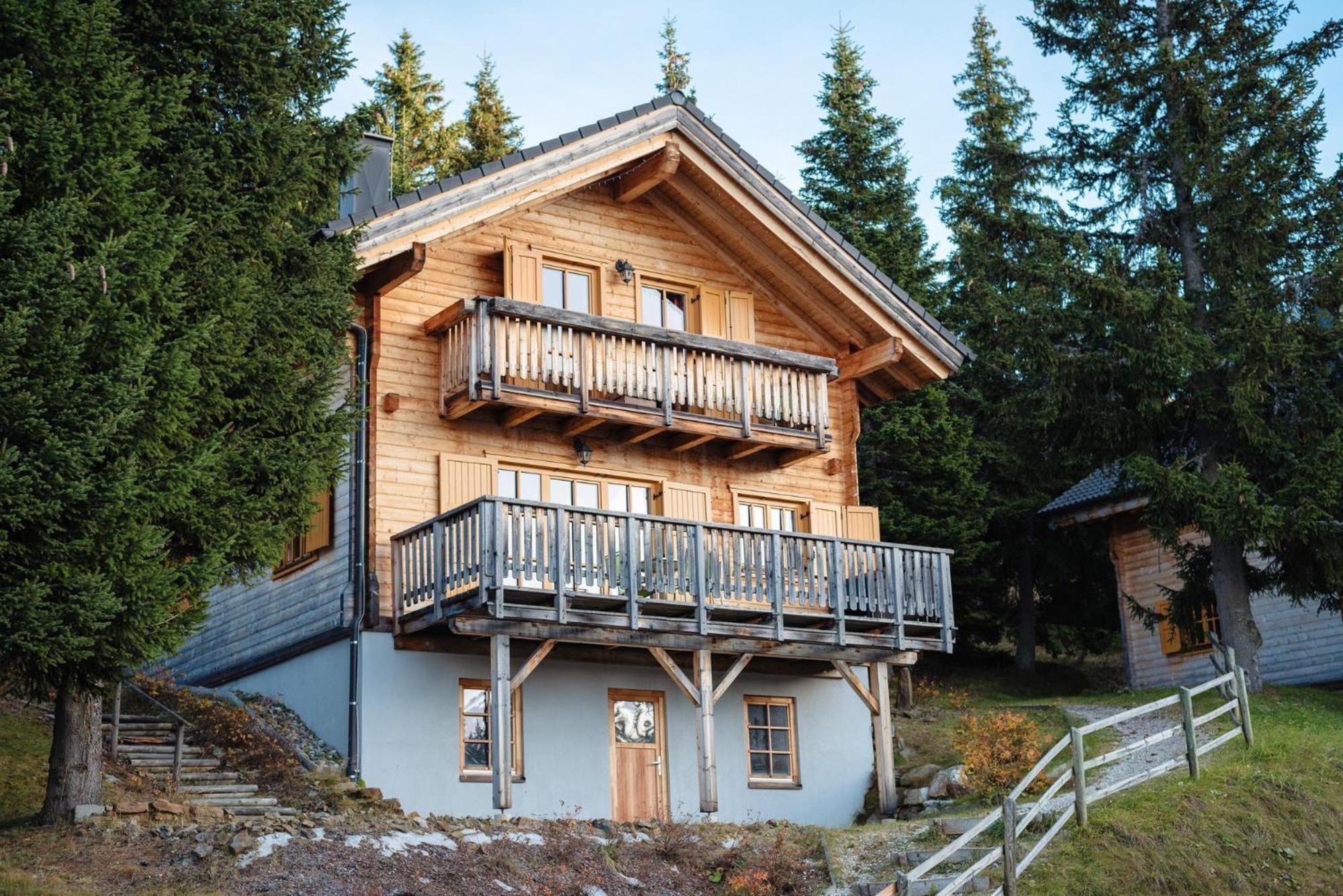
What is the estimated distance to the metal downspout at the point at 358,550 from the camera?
66.6 feet

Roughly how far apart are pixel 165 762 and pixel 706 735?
654cm

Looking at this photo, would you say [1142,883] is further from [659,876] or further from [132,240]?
A: [132,240]

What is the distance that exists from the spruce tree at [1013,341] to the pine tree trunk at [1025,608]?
0.06 ft

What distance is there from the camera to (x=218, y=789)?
1877cm

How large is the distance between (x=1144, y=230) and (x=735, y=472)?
27.9ft

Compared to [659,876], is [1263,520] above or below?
above

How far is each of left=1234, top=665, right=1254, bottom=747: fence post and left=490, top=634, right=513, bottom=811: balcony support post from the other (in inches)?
365

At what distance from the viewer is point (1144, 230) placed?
27.7 metres

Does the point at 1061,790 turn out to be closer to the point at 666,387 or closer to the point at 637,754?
the point at 637,754

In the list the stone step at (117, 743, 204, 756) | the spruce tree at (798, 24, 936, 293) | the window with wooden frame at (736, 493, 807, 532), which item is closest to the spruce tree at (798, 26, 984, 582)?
the spruce tree at (798, 24, 936, 293)

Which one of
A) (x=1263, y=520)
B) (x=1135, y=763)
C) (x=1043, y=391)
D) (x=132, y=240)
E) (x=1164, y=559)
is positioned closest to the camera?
(x=132, y=240)

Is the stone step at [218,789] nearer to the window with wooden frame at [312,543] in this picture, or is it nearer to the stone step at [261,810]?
the stone step at [261,810]

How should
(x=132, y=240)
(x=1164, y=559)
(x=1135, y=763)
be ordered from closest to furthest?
(x=132, y=240) < (x=1135, y=763) < (x=1164, y=559)

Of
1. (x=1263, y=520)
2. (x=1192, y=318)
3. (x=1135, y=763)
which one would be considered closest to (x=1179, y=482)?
(x=1263, y=520)
